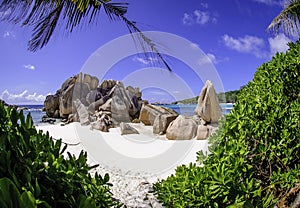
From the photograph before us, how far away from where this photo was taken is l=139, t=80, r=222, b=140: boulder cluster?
21.6 feet

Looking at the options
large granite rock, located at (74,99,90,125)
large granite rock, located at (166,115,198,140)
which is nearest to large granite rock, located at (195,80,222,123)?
large granite rock, located at (166,115,198,140)

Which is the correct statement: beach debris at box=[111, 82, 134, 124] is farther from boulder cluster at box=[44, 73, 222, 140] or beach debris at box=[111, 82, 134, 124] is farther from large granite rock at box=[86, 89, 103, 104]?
large granite rock at box=[86, 89, 103, 104]

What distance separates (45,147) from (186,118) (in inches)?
245

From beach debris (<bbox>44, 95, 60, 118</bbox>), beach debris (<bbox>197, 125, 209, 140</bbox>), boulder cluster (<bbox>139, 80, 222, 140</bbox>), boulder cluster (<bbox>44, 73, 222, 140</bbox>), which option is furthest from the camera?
beach debris (<bbox>44, 95, 60, 118</bbox>)

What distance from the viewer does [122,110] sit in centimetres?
1078

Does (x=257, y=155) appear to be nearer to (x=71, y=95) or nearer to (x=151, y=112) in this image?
(x=151, y=112)

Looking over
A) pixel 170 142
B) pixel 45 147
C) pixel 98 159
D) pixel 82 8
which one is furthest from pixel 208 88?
pixel 45 147

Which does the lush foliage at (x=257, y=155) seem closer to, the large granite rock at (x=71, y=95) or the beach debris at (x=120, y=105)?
the beach debris at (x=120, y=105)

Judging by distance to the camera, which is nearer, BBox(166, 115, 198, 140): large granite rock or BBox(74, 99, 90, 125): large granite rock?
BBox(166, 115, 198, 140): large granite rock

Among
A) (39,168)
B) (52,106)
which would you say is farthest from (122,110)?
(39,168)

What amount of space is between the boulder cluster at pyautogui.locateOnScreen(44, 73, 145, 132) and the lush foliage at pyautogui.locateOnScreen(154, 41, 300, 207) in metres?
6.88

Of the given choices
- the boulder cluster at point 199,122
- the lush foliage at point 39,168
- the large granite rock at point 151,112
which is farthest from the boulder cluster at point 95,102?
the lush foliage at point 39,168

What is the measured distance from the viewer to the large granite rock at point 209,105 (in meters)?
6.98

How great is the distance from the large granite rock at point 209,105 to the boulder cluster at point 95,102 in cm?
332
